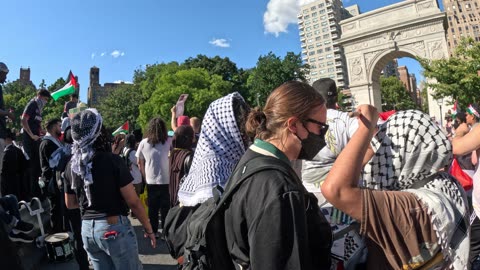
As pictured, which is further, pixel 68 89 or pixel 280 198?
pixel 68 89

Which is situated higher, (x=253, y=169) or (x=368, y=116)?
(x=368, y=116)

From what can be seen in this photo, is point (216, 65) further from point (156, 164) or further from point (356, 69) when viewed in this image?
point (156, 164)

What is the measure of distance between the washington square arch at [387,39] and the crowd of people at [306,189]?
35.5 m

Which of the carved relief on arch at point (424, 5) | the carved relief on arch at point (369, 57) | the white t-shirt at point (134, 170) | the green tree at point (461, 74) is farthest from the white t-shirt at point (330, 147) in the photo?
the carved relief on arch at point (424, 5)

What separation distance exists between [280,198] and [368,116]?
2.21 feet

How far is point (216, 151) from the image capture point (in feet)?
7.64

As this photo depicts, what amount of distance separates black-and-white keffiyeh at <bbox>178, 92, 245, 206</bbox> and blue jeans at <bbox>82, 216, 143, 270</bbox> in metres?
0.85

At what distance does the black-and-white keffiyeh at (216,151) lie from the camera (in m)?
2.26

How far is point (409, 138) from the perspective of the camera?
1.81 meters

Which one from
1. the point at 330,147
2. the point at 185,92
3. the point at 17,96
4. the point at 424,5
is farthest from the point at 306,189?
the point at 17,96

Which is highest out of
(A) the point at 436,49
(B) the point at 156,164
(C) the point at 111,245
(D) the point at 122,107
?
(A) the point at 436,49

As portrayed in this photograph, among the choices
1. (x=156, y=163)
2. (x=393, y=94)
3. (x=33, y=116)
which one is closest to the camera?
(x=156, y=163)

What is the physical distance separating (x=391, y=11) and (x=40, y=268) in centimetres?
4180

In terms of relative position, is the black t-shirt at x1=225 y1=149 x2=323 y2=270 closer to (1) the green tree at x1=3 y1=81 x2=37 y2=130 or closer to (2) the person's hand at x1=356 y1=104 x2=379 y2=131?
(2) the person's hand at x1=356 y1=104 x2=379 y2=131
